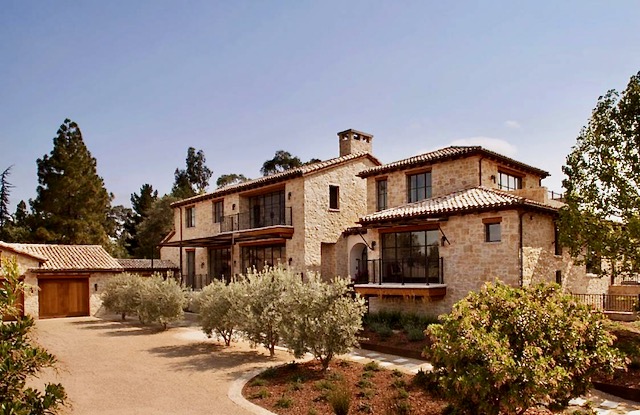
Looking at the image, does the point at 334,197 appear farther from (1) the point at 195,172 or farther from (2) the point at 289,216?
(1) the point at 195,172

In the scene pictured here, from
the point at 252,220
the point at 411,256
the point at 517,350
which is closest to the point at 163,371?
the point at 517,350

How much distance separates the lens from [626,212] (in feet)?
46.2

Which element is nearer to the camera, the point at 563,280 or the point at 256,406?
the point at 256,406

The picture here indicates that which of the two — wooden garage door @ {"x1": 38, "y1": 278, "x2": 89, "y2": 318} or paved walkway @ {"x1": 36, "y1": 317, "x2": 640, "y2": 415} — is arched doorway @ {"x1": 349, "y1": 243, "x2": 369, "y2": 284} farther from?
wooden garage door @ {"x1": 38, "y1": 278, "x2": 89, "y2": 318}

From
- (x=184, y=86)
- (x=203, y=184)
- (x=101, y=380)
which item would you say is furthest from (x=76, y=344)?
(x=203, y=184)

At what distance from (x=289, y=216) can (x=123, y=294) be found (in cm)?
937

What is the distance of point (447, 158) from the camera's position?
21.6 meters

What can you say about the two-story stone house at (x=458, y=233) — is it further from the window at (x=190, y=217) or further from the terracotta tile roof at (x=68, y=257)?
the terracotta tile roof at (x=68, y=257)

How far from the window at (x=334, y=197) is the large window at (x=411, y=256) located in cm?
692

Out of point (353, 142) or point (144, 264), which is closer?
point (353, 142)

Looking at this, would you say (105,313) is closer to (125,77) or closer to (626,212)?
(125,77)

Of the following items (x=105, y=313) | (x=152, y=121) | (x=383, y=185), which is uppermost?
(x=152, y=121)

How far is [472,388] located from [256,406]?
463cm

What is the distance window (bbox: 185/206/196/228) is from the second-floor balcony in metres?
4.80
